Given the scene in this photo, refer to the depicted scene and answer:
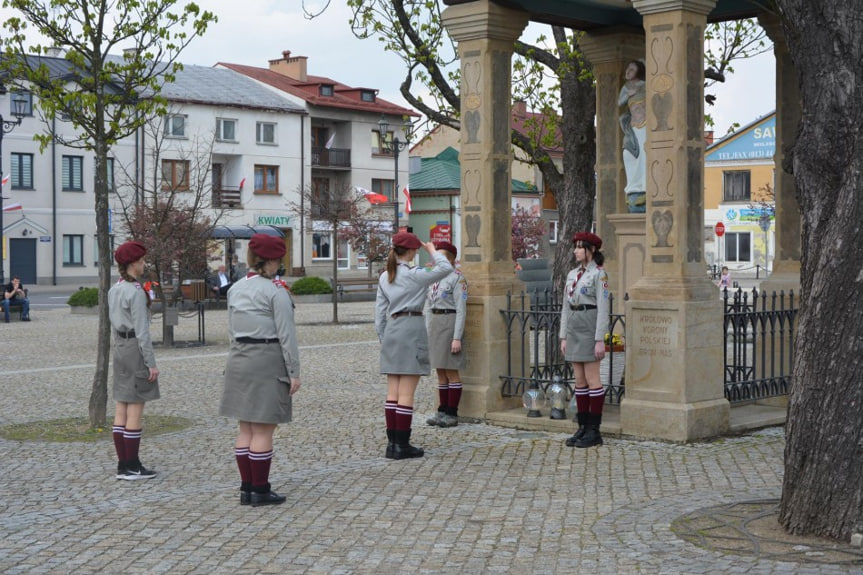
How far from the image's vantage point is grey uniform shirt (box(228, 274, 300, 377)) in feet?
26.1

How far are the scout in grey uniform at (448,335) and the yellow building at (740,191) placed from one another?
5751 cm

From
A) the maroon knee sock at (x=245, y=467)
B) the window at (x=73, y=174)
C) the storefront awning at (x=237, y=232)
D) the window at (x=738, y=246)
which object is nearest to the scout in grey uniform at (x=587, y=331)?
the maroon knee sock at (x=245, y=467)

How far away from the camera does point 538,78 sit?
20.8 m

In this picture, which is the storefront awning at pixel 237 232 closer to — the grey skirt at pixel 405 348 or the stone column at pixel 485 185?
the stone column at pixel 485 185

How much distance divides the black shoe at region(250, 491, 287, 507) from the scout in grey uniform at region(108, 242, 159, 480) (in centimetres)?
148

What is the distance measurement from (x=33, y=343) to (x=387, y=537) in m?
18.6

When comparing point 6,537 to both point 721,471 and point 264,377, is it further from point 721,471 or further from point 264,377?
point 721,471

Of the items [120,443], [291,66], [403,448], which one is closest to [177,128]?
[291,66]

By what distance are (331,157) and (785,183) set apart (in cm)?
5390

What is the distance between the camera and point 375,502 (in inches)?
317

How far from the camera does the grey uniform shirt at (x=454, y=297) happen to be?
1138 centimetres

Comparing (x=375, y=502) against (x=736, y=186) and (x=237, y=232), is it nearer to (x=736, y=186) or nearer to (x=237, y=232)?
(x=237, y=232)

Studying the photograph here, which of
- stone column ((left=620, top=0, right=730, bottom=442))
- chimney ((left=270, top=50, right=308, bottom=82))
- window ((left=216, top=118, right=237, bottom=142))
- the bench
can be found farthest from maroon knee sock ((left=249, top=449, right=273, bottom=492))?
chimney ((left=270, top=50, right=308, bottom=82))

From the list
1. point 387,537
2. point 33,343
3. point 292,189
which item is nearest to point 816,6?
point 387,537
